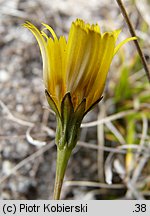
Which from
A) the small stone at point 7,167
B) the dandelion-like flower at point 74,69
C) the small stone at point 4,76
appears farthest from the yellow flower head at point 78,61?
the small stone at point 4,76

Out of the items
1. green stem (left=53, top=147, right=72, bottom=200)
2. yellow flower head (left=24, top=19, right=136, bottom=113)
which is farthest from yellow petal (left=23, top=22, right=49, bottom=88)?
green stem (left=53, top=147, right=72, bottom=200)

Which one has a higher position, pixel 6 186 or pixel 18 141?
pixel 18 141

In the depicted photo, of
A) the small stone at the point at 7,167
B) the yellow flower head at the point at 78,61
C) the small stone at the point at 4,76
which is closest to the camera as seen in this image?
the yellow flower head at the point at 78,61

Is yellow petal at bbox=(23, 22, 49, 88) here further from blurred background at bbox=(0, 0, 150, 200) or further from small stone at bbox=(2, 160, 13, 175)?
small stone at bbox=(2, 160, 13, 175)

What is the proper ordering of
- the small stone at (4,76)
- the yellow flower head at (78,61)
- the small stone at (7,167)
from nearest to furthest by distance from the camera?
the yellow flower head at (78,61) → the small stone at (7,167) → the small stone at (4,76)

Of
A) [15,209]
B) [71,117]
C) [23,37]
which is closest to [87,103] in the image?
[71,117]

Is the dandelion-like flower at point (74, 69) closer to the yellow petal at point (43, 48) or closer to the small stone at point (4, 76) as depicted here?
the yellow petal at point (43, 48)

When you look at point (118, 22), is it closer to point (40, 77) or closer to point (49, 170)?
point (40, 77)

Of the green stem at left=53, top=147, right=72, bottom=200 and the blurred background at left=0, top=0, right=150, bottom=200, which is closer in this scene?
the green stem at left=53, top=147, right=72, bottom=200

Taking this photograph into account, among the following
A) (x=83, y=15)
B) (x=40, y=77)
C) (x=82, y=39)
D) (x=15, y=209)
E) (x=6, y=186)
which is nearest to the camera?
(x=82, y=39)
